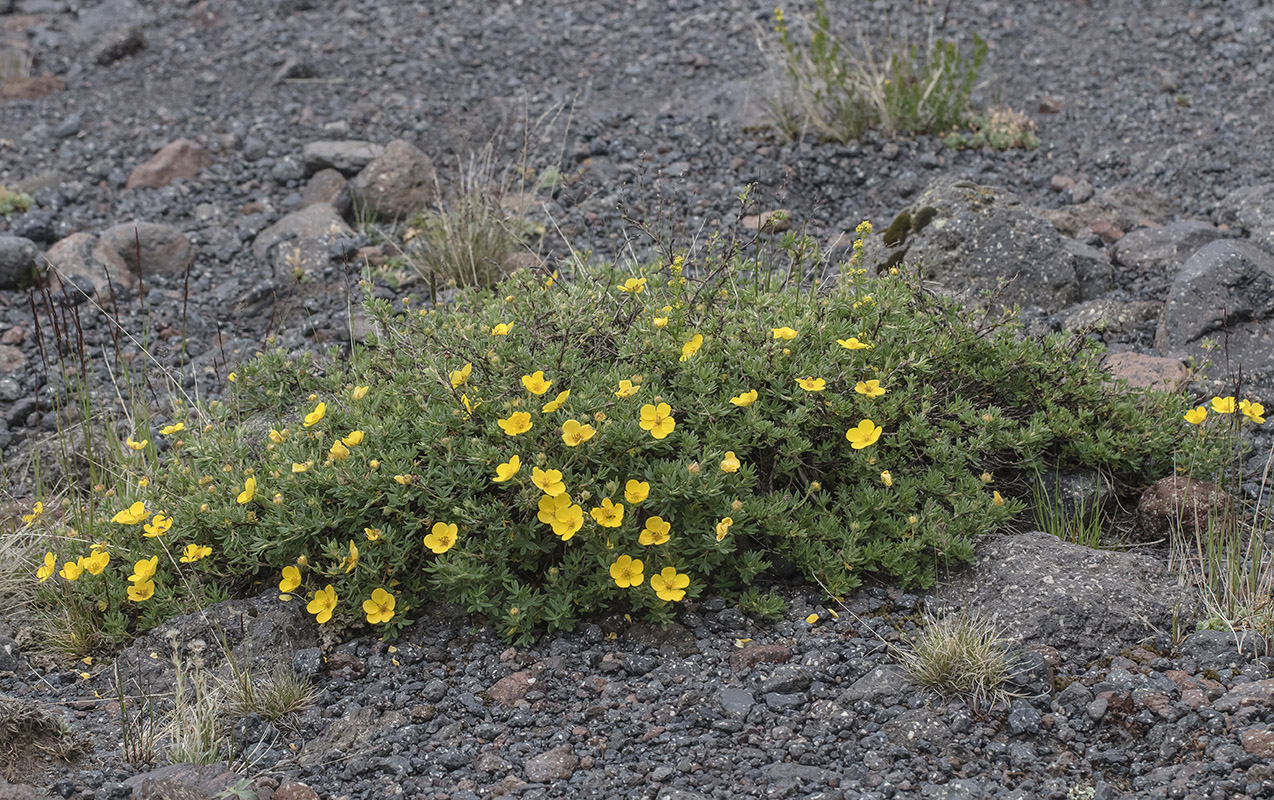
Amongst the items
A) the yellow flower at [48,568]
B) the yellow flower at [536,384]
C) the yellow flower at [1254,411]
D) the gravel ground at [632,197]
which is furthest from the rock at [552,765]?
the yellow flower at [1254,411]

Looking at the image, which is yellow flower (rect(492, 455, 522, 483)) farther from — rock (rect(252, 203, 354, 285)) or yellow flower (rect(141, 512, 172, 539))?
rock (rect(252, 203, 354, 285))

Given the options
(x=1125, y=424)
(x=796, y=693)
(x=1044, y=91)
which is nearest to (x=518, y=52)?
(x=1044, y=91)

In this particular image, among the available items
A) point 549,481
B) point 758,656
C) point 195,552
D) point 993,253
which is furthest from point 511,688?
point 993,253

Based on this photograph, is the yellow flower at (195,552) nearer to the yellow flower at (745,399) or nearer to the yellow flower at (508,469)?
the yellow flower at (508,469)

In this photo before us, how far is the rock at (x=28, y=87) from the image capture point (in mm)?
8742

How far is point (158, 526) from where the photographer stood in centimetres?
334

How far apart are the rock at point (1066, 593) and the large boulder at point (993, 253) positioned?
2.01m

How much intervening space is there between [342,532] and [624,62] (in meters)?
5.93

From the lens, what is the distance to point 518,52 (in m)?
8.62

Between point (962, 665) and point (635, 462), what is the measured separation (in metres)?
1.07

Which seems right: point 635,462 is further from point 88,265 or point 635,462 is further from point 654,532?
point 88,265

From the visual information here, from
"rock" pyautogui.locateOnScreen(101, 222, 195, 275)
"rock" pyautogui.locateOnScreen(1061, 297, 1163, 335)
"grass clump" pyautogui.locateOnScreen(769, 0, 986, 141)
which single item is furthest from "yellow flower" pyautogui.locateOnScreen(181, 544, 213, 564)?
"grass clump" pyautogui.locateOnScreen(769, 0, 986, 141)

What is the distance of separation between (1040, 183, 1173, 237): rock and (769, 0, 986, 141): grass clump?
3.99 feet

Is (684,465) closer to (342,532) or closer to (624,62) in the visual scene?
(342,532)
